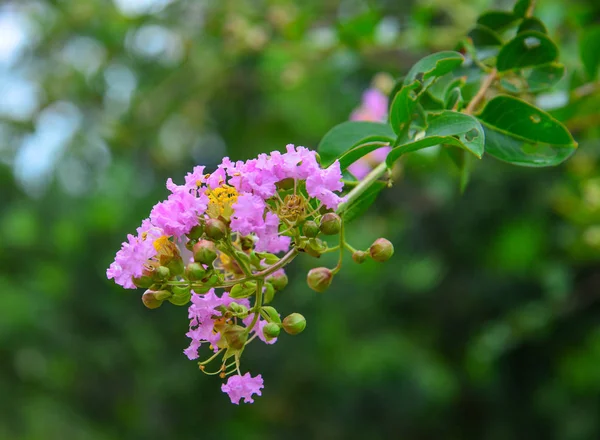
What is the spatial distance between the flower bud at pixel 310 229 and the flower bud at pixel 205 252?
0.27 feet

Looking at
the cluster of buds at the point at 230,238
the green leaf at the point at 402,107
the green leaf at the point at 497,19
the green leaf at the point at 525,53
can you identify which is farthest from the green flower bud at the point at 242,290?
the green leaf at the point at 497,19

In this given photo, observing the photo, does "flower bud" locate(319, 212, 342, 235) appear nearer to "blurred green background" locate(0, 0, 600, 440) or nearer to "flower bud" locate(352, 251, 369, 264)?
"flower bud" locate(352, 251, 369, 264)

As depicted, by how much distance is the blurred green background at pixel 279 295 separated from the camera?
2.67 m

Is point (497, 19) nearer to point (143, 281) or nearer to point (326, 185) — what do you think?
point (326, 185)

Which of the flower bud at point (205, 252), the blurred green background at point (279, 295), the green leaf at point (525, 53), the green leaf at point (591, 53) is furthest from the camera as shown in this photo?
the blurred green background at point (279, 295)

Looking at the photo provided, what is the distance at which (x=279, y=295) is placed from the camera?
3264 mm

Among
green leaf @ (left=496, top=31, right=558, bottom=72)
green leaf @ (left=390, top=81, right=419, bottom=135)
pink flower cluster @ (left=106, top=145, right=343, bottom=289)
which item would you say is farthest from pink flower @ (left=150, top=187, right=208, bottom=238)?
green leaf @ (left=496, top=31, right=558, bottom=72)

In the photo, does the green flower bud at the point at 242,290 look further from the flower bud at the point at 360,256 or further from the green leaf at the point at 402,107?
the green leaf at the point at 402,107

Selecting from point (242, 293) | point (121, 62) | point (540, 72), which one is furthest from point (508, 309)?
point (121, 62)

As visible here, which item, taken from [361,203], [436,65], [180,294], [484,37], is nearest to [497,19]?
[484,37]

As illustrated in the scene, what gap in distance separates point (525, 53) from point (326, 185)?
399 mm

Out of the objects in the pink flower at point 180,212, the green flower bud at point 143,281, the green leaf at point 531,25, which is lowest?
the green flower bud at point 143,281

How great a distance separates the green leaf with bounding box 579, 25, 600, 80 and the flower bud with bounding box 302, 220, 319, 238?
0.62 meters

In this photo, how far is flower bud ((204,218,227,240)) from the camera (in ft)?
1.90
